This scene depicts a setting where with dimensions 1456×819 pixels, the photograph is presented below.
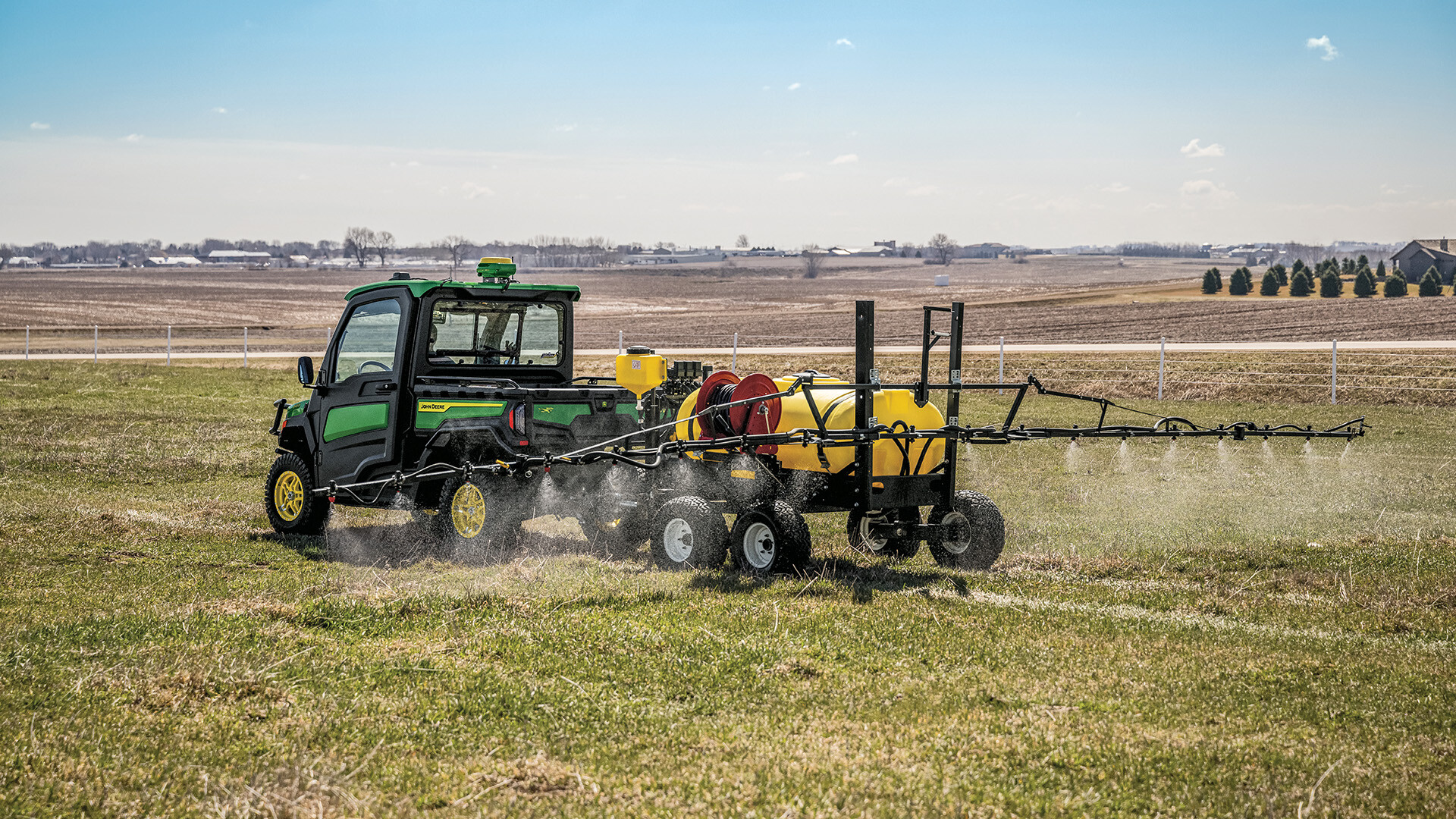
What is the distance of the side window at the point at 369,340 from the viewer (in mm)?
11133

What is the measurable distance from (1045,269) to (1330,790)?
175015 mm

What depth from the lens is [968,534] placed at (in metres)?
9.91

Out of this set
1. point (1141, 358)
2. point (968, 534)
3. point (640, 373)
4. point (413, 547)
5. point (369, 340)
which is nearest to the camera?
point (968, 534)

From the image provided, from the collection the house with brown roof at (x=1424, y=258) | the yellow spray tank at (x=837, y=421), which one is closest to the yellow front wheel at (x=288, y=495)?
the yellow spray tank at (x=837, y=421)

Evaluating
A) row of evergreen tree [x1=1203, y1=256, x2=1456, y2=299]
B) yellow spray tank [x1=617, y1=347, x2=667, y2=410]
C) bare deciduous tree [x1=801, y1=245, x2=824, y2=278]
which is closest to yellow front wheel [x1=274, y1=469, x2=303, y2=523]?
yellow spray tank [x1=617, y1=347, x2=667, y2=410]

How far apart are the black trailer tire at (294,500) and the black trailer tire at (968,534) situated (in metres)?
6.09

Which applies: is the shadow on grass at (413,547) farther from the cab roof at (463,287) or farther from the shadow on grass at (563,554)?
the cab roof at (463,287)

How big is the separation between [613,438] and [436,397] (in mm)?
1757

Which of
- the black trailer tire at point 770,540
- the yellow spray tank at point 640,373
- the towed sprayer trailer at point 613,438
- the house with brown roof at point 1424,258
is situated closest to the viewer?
the black trailer tire at point 770,540

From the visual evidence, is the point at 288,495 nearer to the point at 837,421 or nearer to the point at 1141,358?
the point at 837,421

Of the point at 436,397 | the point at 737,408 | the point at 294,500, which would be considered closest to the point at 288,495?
the point at 294,500

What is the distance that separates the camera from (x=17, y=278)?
146 meters

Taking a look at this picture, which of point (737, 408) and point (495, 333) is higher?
point (495, 333)

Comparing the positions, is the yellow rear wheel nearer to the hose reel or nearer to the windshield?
the windshield
